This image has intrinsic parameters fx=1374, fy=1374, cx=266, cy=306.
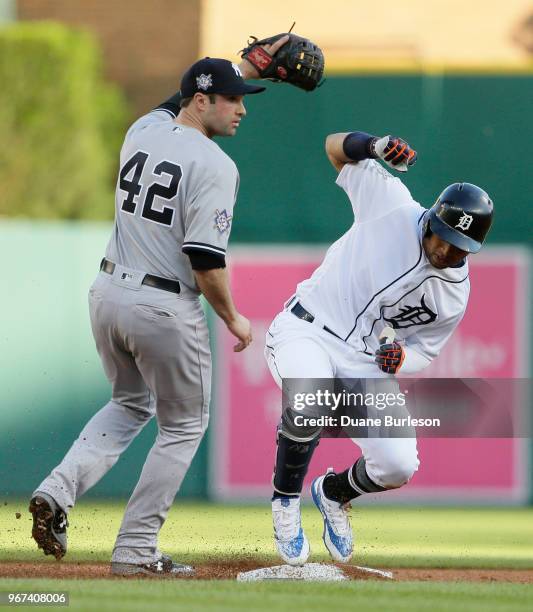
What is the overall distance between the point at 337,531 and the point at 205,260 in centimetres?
152

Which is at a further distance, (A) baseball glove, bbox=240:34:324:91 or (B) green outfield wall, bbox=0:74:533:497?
(B) green outfield wall, bbox=0:74:533:497

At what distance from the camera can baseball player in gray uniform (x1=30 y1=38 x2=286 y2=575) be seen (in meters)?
5.37

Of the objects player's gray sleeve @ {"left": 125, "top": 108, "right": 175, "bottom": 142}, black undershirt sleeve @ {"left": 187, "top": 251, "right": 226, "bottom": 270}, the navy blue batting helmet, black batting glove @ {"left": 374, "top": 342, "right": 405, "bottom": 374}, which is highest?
player's gray sleeve @ {"left": 125, "top": 108, "right": 175, "bottom": 142}

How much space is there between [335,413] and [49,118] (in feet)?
32.8

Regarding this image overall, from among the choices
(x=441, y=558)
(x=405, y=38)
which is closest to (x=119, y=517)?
(x=441, y=558)

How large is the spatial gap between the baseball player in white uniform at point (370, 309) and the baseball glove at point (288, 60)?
0.39 meters

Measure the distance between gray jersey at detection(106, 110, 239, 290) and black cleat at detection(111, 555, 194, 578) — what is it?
1.14 m

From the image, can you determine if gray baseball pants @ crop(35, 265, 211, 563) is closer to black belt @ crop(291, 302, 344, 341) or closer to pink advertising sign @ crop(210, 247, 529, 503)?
black belt @ crop(291, 302, 344, 341)

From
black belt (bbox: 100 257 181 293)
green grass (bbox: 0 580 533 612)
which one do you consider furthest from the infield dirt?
black belt (bbox: 100 257 181 293)

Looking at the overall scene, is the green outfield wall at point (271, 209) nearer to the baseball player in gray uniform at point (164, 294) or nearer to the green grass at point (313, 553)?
the green grass at point (313, 553)

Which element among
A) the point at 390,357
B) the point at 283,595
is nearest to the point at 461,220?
the point at 390,357

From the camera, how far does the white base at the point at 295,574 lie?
552 centimetres

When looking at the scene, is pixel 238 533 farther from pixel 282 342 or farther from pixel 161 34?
pixel 161 34

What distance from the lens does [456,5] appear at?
17734 millimetres
